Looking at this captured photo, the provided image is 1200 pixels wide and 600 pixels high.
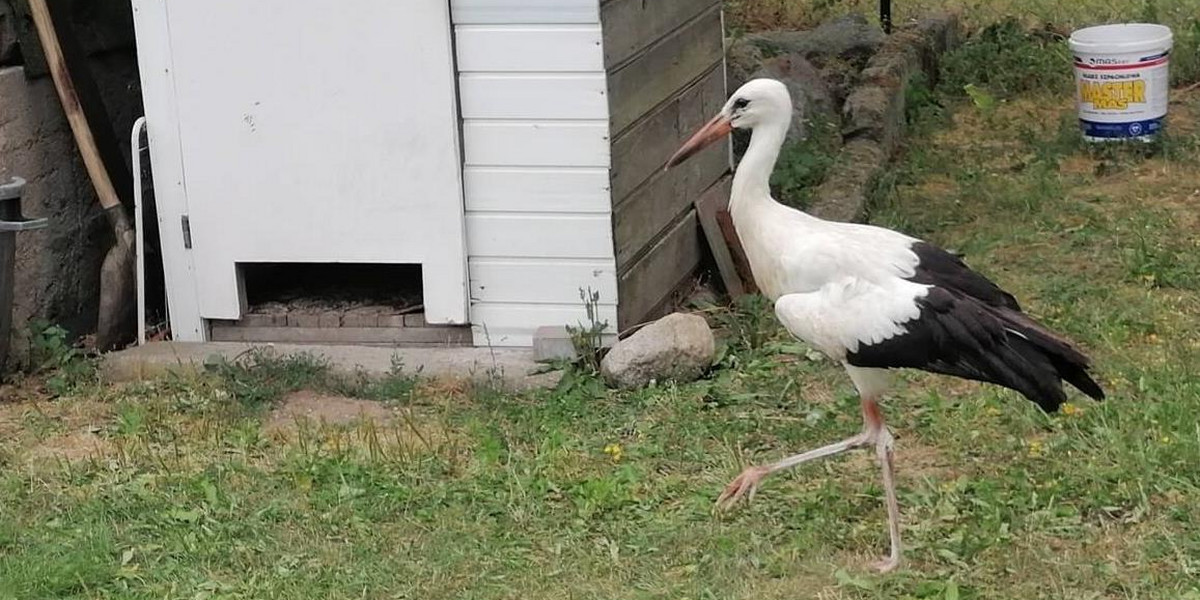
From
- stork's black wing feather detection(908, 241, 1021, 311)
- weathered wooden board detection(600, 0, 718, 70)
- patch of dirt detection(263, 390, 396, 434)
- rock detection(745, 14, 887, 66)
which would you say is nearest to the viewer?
stork's black wing feather detection(908, 241, 1021, 311)

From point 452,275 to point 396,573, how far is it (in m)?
1.97

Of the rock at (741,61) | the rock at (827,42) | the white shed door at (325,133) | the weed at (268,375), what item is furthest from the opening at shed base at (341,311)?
the rock at (827,42)

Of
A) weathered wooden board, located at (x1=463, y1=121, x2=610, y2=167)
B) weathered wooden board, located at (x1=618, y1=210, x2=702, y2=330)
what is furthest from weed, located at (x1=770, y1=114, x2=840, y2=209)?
weathered wooden board, located at (x1=463, y1=121, x2=610, y2=167)

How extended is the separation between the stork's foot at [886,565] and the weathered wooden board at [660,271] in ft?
6.71

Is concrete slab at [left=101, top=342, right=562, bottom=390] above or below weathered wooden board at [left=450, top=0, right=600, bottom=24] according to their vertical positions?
below

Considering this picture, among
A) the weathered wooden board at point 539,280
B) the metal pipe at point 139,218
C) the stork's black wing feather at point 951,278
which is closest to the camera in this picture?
the stork's black wing feather at point 951,278

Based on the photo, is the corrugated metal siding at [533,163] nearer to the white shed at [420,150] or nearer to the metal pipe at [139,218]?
the white shed at [420,150]

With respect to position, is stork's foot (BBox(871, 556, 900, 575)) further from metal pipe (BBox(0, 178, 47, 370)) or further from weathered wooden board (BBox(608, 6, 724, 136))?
metal pipe (BBox(0, 178, 47, 370))

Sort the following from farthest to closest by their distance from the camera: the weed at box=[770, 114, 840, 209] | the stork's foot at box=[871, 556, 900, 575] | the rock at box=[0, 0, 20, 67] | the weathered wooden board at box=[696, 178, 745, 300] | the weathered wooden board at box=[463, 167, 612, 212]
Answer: the weed at box=[770, 114, 840, 209]
the weathered wooden board at box=[696, 178, 745, 300]
the rock at box=[0, 0, 20, 67]
the weathered wooden board at box=[463, 167, 612, 212]
the stork's foot at box=[871, 556, 900, 575]

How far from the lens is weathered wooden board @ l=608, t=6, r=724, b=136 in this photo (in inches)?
253

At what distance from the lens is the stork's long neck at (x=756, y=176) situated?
5.14m

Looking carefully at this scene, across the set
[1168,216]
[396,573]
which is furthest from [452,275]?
[1168,216]

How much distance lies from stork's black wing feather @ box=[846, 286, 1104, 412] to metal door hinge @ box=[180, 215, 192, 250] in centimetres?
320


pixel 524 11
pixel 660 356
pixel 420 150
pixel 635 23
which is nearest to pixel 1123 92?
pixel 635 23
